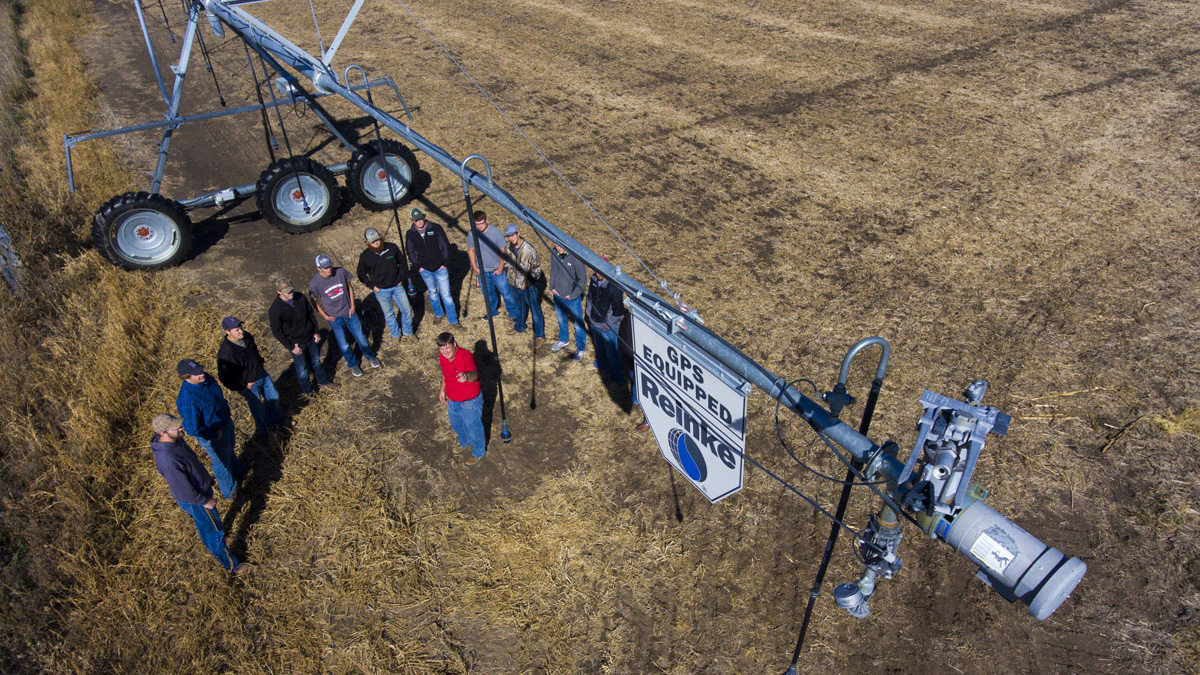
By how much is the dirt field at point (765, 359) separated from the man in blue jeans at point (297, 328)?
0.57 m

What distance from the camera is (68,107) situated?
1736 cm

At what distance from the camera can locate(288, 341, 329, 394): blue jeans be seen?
26.7 ft

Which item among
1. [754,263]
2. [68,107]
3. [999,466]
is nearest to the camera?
[999,466]

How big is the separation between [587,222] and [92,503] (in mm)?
7954

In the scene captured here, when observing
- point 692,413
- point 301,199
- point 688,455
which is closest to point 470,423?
point 688,455

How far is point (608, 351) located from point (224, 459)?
14.2 feet

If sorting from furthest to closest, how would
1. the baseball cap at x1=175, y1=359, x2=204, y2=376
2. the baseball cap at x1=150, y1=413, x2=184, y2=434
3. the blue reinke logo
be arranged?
the baseball cap at x1=175, y1=359, x2=204, y2=376 < the baseball cap at x1=150, y1=413, x2=184, y2=434 < the blue reinke logo

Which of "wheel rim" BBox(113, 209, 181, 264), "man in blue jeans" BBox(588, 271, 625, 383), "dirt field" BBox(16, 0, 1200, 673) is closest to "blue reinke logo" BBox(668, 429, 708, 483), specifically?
"dirt field" BBox(16, 0, 1200, 673)

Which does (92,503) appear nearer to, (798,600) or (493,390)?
(493,390)

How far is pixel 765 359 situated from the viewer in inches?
350

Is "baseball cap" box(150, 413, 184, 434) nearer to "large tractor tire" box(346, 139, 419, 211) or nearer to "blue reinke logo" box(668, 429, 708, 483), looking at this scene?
"blue reinke logo" box(668, 429, 708, 483)

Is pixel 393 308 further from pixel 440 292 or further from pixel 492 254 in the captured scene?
pixel 492 254

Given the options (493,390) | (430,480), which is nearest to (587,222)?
(493,390)

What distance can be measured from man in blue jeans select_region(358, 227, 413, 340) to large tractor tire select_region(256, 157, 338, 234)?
114 inches
